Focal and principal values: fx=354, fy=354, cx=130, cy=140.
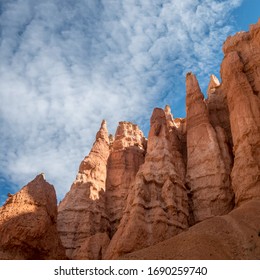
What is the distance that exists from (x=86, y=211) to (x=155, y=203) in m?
13.5

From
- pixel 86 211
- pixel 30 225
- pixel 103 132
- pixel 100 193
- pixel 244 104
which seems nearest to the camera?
pixel 30 225

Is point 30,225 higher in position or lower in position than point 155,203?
lower

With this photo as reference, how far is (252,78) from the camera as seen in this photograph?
1719 inches

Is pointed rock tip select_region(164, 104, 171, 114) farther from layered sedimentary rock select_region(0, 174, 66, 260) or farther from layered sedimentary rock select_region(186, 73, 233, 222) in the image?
layered sedimentary rock select_region(0, 174, 66, 260)

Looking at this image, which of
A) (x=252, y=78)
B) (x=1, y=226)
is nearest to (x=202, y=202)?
(x=252, y=78)

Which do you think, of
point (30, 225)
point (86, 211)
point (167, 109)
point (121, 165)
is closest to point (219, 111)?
point (167, 109)

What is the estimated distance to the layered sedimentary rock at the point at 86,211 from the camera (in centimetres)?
4569

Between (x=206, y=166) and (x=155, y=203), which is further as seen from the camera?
(x=206, y=166)

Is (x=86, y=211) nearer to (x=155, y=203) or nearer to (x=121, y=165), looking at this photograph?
(x=121, y=165)

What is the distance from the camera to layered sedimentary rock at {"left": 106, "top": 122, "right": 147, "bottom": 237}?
2149 inches

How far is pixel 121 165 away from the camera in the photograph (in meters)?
60.3
